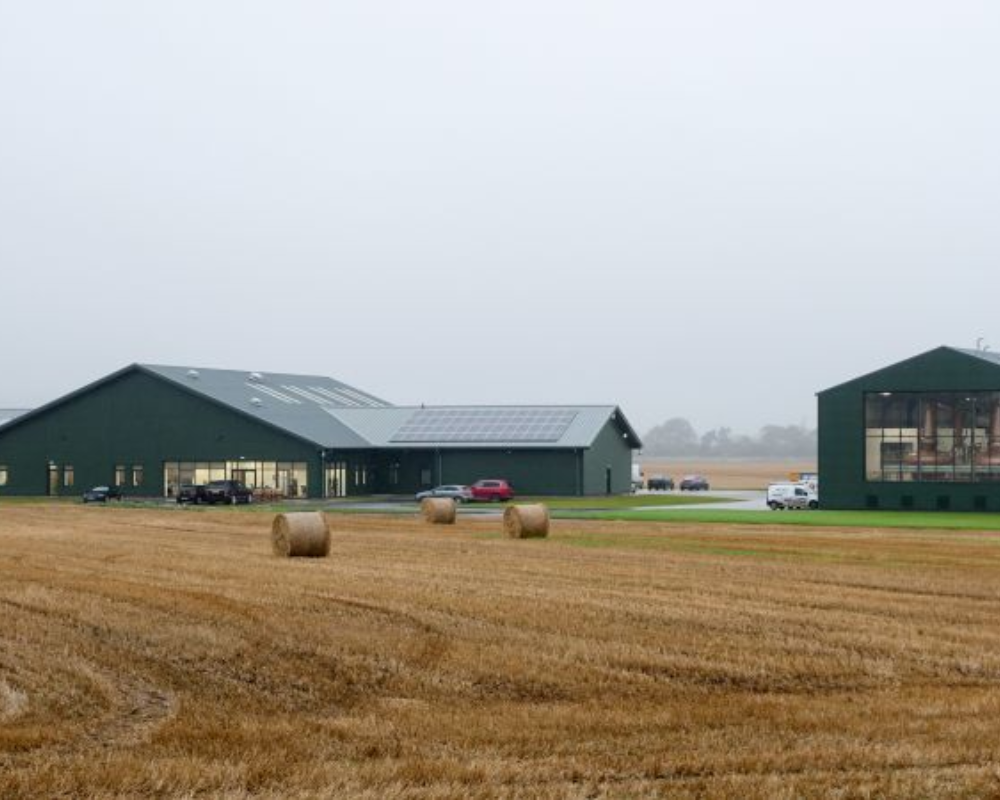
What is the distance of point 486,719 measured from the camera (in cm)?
1609

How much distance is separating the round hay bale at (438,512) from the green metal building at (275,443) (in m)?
34.4

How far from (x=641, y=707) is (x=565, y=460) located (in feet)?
257

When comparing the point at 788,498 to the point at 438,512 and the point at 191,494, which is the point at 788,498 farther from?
the point at 191,494

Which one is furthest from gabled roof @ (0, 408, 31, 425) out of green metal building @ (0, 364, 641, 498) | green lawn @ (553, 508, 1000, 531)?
green lawn @ (553, 508, 1000, 531)

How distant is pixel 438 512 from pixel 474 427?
41.9 m

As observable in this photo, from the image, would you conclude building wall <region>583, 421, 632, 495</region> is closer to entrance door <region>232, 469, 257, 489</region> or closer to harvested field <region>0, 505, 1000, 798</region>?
entrance door <region>232, 469, 257, 489</region>

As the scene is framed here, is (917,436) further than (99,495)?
No

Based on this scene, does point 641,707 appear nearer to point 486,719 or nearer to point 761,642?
point 486,719

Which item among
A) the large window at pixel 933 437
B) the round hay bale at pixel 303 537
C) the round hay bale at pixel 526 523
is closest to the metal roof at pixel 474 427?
the large window at pixel 933 437

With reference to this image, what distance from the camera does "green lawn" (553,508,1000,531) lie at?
58250 mm

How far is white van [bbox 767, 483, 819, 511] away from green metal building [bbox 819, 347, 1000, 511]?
68.9 inches

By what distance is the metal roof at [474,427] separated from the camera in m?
95.9

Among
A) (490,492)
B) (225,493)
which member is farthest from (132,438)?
(490,492)

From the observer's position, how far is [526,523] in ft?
156
